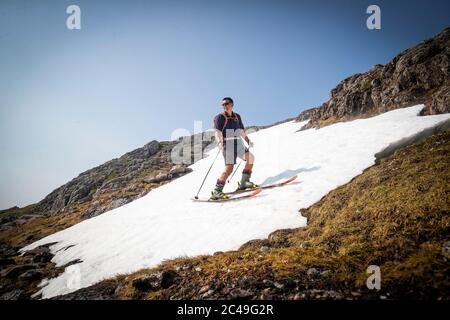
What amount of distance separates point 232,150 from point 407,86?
19.7 meters

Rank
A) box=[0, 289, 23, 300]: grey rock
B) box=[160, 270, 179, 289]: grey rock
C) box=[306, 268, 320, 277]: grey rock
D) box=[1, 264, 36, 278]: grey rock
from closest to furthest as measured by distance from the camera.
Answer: box=[306, 268, 320, 277]: grey rock < box=[160, 270, 179, 289]: grey rock < box=[0, 289, 23, 300]: grey rock < box=[1, 264, 36, 278]: grey rock

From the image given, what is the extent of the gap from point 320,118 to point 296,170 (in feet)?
63.9

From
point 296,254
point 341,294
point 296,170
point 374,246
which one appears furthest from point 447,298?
point 296,170

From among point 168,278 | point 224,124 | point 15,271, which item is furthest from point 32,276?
point 224,124

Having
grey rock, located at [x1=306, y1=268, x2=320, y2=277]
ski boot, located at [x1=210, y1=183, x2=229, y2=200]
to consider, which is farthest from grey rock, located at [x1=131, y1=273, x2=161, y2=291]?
ski boot, located at [x1=210, y1=183, x2=229, y2=200]

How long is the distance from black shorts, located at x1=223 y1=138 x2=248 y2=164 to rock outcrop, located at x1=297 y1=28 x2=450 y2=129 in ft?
41.5

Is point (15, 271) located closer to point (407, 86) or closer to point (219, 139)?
point (219, 139)

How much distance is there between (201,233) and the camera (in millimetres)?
7617

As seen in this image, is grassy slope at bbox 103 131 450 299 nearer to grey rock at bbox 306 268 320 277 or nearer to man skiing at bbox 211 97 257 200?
grey rock at bbox 306 268 320 277

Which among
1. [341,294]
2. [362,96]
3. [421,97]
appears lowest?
[341,294]

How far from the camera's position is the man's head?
36.0 ft

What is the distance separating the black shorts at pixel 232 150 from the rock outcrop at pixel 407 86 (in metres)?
12.6
